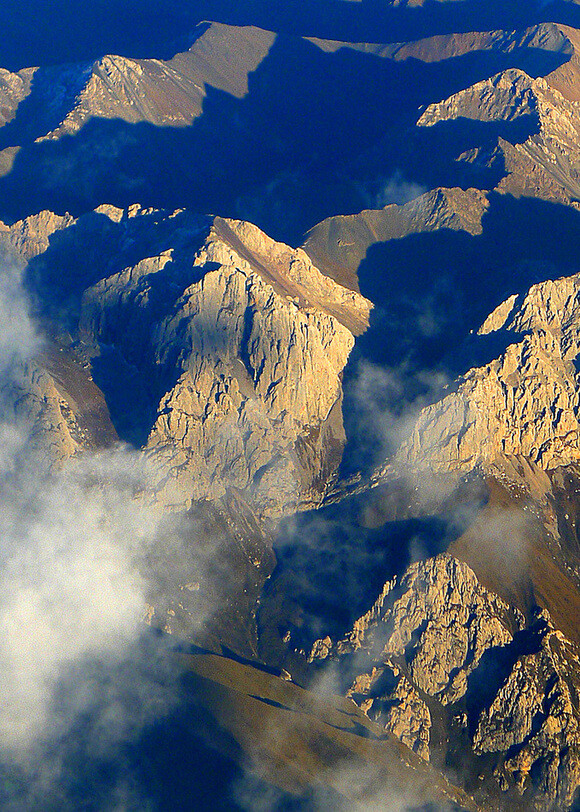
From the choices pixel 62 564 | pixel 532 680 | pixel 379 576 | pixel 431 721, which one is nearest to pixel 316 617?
pixel 379 576

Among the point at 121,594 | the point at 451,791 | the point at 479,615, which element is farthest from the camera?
the point at 121,594

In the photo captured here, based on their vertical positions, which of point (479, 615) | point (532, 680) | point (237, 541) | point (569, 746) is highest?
point (237, 541)

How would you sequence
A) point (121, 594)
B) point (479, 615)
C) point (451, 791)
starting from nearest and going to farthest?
point (451, 791) < point (479, 615) < point (121, 594)

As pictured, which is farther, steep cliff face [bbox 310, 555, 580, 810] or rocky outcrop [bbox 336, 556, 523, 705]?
rocky outcrop [bbox 336, 556, 523, 705]

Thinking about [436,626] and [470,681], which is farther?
[436,626]

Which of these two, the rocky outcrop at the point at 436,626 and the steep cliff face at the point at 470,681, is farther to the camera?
the rocky outcrop at the point at 436,626

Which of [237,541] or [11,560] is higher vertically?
[11,560]

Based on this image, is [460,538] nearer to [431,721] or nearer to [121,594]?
[431,721]

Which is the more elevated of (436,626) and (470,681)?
(436,626)
